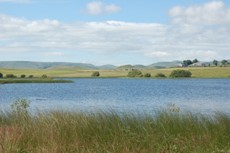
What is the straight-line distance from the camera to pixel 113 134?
12.3m

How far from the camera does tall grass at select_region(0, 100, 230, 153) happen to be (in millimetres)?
10477

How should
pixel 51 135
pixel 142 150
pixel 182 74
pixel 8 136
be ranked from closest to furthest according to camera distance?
pixel 142 150 → pixel 8 136 → pixel 51 135 → pixel 182 74

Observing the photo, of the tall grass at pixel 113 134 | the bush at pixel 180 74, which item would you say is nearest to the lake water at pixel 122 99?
the tall grass at pixel 113 134

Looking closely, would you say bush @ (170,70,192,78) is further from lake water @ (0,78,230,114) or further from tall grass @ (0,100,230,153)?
tall grass @ (0,100,230,153)

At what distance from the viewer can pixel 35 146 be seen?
11.0 metres

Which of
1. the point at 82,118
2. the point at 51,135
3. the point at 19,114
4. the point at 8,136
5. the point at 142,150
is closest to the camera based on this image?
the point at 142,150

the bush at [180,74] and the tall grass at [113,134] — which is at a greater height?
the tall grass at [113,134]

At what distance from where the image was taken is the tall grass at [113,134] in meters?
10.5

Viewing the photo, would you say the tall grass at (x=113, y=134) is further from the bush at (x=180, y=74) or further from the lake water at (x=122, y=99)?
the bush at (x=180, y=74)

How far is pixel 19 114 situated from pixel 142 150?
670 cm

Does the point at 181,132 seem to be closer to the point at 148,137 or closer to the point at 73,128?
the point at 148,137

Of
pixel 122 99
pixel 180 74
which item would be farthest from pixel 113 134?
pixel 180 74

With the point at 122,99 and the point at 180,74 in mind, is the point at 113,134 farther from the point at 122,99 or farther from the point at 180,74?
the point at 180,74

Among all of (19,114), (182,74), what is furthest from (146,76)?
(19,114)
